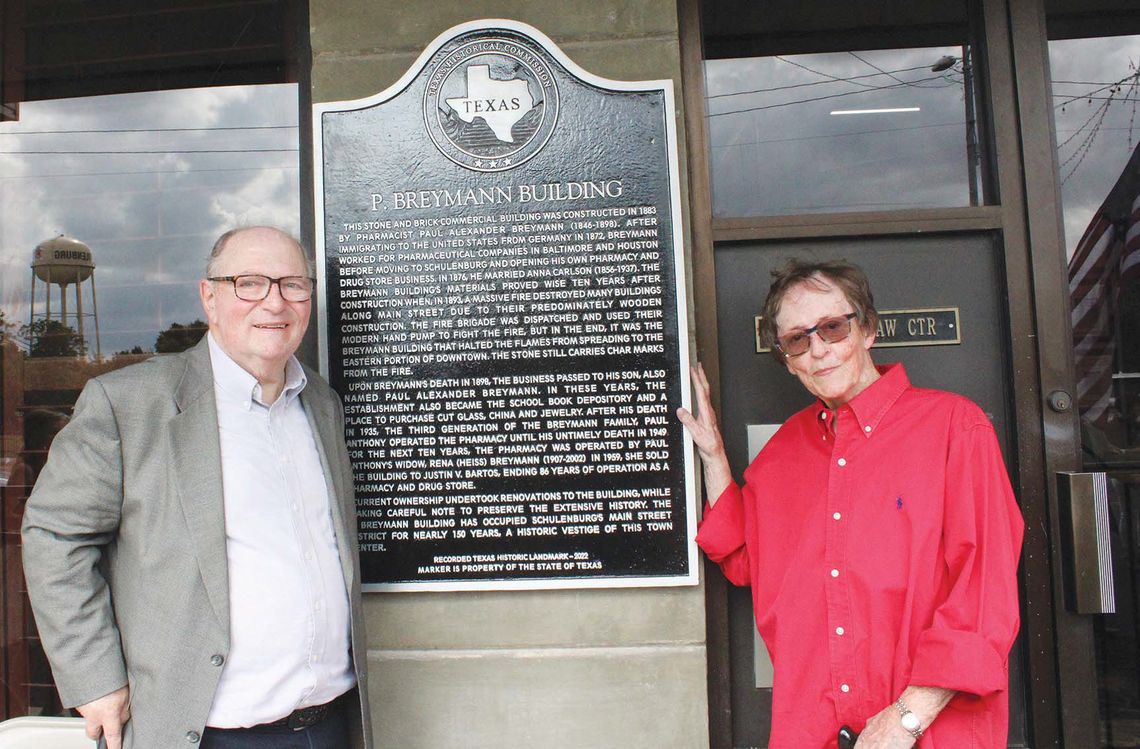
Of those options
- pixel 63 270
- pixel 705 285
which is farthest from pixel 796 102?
pixel 63 270

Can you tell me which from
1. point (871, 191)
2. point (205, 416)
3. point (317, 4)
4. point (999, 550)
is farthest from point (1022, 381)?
point (317, 4)

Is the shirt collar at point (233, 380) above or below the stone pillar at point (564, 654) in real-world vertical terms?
above

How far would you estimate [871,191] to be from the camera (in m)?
3.10

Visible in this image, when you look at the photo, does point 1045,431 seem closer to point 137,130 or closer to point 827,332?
point 827,332

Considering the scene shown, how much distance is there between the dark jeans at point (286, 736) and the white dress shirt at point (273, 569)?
0.05m

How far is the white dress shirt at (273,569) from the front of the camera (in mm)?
1986

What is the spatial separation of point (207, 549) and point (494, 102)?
194 cm

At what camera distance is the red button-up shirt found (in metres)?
1.87

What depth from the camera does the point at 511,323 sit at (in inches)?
110

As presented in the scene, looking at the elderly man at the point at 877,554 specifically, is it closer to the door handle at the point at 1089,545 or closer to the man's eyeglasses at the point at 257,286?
the door handle at the point at 1089,545

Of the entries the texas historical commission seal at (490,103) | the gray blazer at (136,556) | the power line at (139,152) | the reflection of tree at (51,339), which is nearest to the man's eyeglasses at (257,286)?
the gray blazer at (136,556)

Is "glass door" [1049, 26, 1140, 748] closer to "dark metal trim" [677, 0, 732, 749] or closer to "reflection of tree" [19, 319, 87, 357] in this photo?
"dark metal trim" [677, 0, 732, 749]

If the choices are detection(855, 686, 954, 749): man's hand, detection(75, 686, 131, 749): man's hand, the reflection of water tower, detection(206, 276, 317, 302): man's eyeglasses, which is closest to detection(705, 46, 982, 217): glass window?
detection(206, 276, 317, 302): man's eyeglasses

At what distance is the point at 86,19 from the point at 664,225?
3178mm
